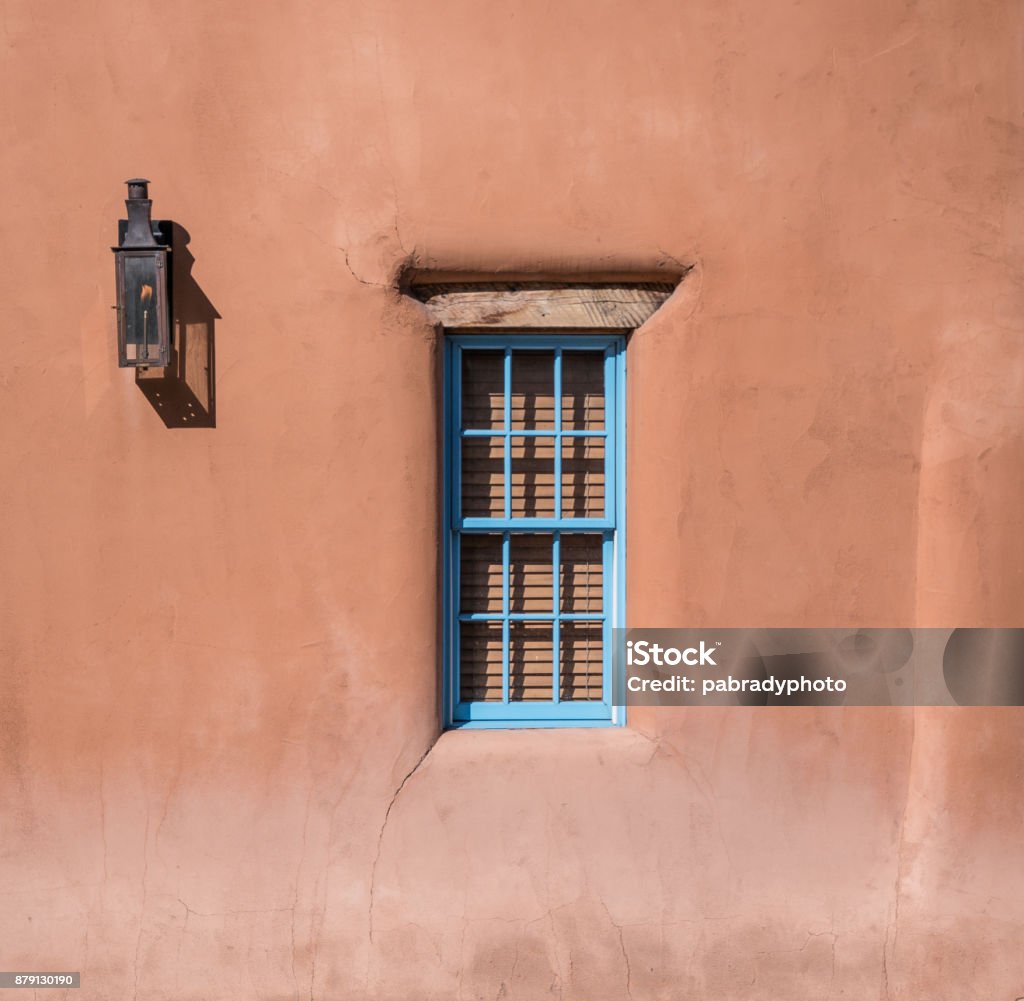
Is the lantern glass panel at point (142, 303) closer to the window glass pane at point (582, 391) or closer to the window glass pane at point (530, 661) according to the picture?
the window glass pane at point (582, 391)

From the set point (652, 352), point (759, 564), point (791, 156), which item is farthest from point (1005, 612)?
point (791, 156)

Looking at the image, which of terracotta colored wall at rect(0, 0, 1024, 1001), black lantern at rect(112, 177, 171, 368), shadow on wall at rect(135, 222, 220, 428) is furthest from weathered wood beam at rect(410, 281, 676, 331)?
black lantern at rect(112, 177, 171, 368)

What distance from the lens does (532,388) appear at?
14.0ft

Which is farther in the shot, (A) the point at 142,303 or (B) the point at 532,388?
(B) the point at 532,388

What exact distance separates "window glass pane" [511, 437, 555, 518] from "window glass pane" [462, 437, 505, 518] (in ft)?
0.19

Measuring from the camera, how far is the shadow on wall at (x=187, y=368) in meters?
3.96

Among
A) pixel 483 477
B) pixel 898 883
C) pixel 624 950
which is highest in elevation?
pixel 483 477

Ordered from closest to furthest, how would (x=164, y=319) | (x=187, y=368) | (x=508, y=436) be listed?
(x=164, y=319)
(x=187, y=368)
(x=508, y=436)

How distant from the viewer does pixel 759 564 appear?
4.04 m

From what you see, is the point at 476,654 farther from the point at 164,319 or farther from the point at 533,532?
the point at 164,319

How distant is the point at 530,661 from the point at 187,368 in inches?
77.2

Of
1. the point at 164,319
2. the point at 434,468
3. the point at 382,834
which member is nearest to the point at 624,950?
the point at 382,834

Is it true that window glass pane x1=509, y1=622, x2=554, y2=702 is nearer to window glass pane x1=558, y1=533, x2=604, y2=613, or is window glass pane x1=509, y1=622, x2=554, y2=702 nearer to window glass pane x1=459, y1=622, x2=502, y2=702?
window glass pane x1=459, y1=622, x2=502, y2=702

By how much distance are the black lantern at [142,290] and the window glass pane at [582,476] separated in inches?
69.2
